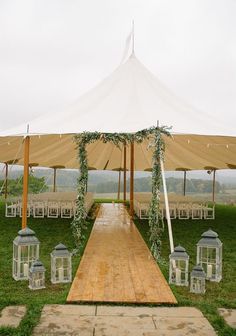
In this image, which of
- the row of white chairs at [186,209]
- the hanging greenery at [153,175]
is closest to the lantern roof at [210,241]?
the hanging greenery at [153,175]

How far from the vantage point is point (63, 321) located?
3.89 metres

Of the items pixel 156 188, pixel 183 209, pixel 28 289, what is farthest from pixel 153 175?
pixel 183 209

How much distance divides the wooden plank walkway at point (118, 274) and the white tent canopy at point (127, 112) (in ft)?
7.75

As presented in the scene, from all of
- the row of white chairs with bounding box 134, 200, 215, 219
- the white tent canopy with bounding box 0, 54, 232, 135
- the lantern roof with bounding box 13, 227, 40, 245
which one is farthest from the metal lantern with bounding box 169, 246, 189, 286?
the row of white chairs with bounding box 134, 200, 215, 219

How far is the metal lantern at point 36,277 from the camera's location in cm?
507

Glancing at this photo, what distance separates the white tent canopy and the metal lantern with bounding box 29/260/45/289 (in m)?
3.20

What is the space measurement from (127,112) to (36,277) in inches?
176

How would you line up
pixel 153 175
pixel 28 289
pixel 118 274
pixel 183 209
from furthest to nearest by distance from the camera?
pixel 183 209, pixel 153 175, pixel 118 274, pixel 28 289

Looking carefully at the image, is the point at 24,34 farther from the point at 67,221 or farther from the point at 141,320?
the point at 141,320

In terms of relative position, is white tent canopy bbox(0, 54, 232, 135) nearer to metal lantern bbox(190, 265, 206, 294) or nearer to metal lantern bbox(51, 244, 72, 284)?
metal lantern bbox(51, 244, 72, 284)

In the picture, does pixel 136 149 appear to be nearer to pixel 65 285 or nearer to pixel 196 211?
pixel 196 211

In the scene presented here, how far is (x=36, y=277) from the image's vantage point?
511cm

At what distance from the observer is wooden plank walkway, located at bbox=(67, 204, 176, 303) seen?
15.5 feet

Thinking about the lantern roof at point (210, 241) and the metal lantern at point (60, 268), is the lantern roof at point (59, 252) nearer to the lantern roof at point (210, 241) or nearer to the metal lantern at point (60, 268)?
the metal lantern at point (60, 268)
